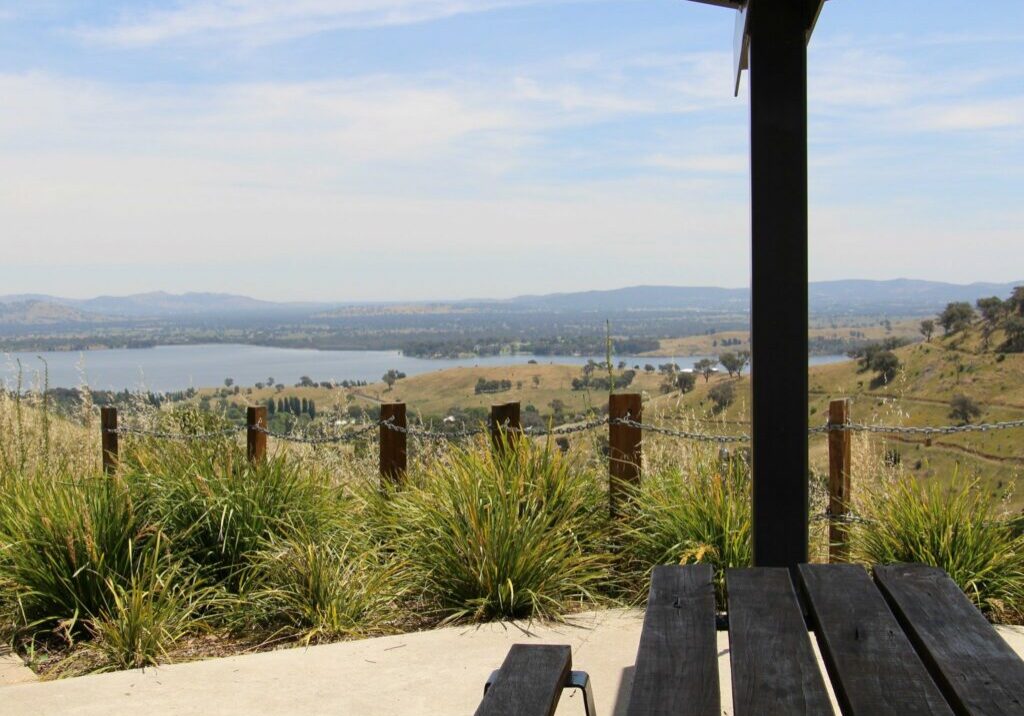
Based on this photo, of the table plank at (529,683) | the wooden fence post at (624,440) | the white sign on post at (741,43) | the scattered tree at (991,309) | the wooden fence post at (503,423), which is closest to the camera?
the table plank at (529,683)

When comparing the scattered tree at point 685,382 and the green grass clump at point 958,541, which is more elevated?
the scattered tree at point 685,382

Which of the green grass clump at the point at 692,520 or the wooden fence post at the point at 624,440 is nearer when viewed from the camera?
the green grass clump at the point at 692,520

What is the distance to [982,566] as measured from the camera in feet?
13.8

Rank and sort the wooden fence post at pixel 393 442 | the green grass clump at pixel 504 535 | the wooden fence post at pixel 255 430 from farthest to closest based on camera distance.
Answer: the wooden fence post at pixel 255 430 < the wooden fence post at pixel 393 442 < the green grass clump at pixel 504 535

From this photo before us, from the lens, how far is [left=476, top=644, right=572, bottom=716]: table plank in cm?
171

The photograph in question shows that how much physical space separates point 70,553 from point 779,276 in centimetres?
319

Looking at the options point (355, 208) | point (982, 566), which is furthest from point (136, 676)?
point (355, 208)

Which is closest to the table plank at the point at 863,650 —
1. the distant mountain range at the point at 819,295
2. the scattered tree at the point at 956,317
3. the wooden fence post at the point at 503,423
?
the wooden fence post at the point at 503,423

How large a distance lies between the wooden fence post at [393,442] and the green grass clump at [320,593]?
3.62ft

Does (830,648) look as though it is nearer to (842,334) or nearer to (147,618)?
(147,618)

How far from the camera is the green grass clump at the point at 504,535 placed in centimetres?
425

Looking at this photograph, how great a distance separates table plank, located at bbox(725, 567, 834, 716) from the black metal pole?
0.97 metres

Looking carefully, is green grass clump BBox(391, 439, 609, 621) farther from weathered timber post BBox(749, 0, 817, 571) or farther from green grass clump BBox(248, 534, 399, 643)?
weathered timber post BBox(749, 0, 817, 571)

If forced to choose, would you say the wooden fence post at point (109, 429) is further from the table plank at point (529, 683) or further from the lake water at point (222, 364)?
the table plank at point (529, 683)
